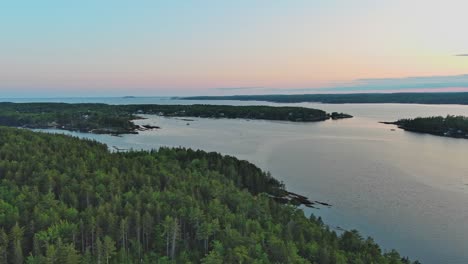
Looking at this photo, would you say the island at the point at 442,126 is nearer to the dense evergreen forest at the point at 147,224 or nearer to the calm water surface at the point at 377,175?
the calm water surface at the point at 377,175

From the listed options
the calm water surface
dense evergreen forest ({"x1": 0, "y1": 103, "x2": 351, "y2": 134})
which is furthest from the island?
dense evergreen forest ({"x1": 0, "y1": 103, "x2": 351, "y2": 134})

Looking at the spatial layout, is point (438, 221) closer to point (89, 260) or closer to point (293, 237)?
point (293, 237)

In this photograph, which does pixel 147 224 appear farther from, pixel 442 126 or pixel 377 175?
pixel 442 126

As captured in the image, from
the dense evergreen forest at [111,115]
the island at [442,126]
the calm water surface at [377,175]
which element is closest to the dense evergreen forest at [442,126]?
the island at [442,126]

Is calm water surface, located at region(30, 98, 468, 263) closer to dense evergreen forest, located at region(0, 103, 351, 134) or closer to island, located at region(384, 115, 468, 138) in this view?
island, located at region(384, 115, 468, 138)

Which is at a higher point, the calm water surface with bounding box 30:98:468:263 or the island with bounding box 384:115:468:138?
the island with bounding box 384:115:468:138

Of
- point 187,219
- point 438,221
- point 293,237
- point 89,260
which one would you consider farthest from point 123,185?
point 438,221
